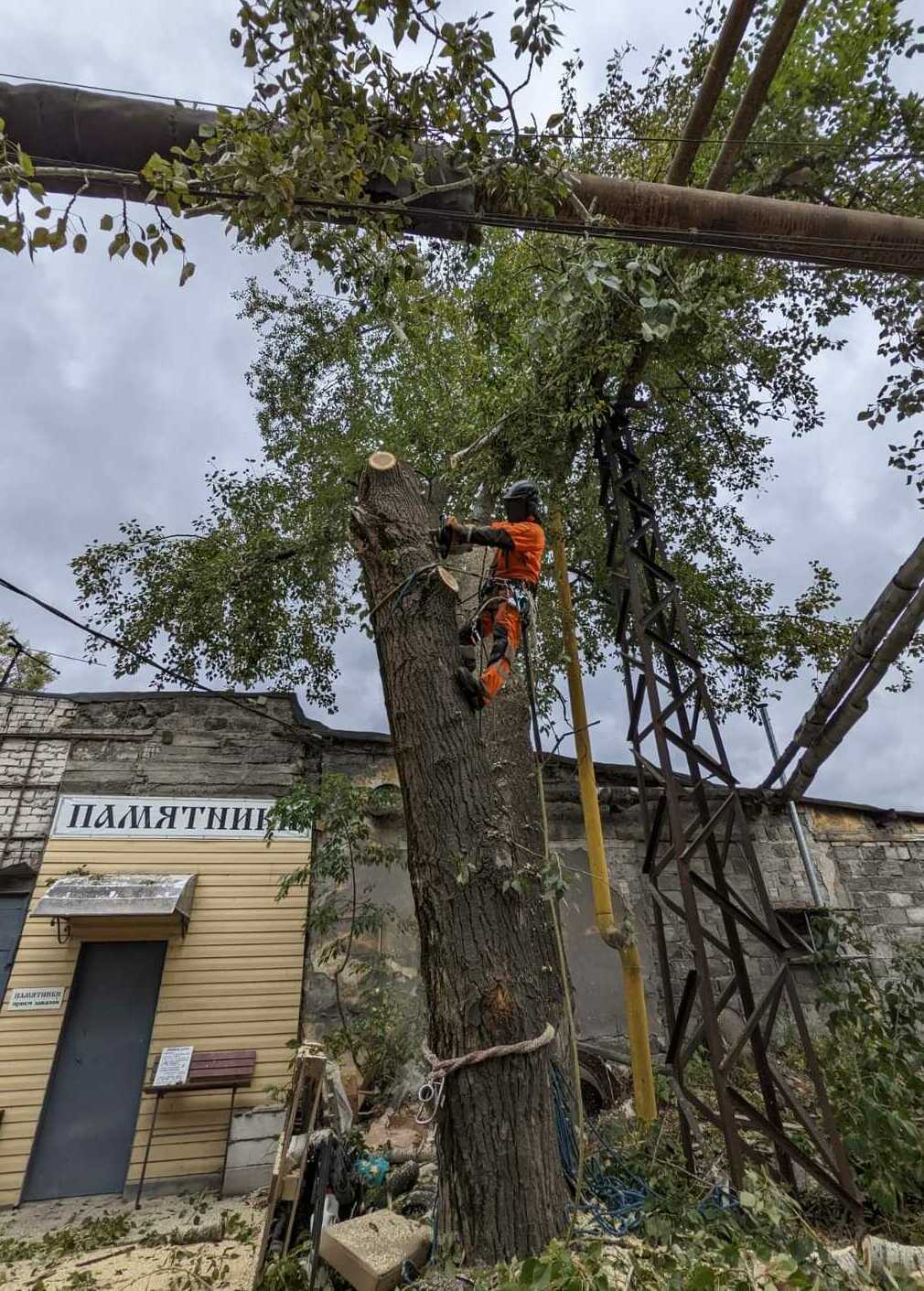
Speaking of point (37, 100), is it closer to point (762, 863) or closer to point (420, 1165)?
Answer: point (420, 1165)

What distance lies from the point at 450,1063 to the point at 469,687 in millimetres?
1537

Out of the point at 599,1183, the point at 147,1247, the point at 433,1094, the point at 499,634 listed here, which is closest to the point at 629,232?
the point at 499,634

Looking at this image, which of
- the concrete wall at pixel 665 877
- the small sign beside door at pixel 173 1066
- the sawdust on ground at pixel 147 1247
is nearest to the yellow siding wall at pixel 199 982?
the small sign beside door at pixel 173 1066

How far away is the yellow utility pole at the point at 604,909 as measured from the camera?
19.3 feet

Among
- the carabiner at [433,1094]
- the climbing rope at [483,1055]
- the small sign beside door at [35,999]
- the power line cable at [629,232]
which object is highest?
the power line cable at [629,232]

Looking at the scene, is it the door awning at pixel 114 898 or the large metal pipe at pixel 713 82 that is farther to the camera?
the door awning at pixel 114 898

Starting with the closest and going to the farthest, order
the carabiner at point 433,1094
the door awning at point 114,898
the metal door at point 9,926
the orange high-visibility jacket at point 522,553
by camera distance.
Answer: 1. the carabiner at point 433,1094
2. the orange high-visibility jacket at point 522,553
3. the door awning at point 114,898
4. the metal door at point 9,926

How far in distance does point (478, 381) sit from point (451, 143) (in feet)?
13.4

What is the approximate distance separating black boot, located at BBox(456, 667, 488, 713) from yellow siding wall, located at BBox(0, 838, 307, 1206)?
5.80m

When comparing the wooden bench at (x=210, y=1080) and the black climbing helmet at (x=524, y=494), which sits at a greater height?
the black climbing helmet at (x=524, y=494)

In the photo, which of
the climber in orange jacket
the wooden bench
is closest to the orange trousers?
the climber in orange jacket

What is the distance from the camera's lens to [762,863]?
969cm

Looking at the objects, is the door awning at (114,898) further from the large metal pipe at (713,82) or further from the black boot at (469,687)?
the large metal pipe at (713,82)

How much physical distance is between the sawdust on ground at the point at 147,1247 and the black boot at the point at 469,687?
12.4 feet
